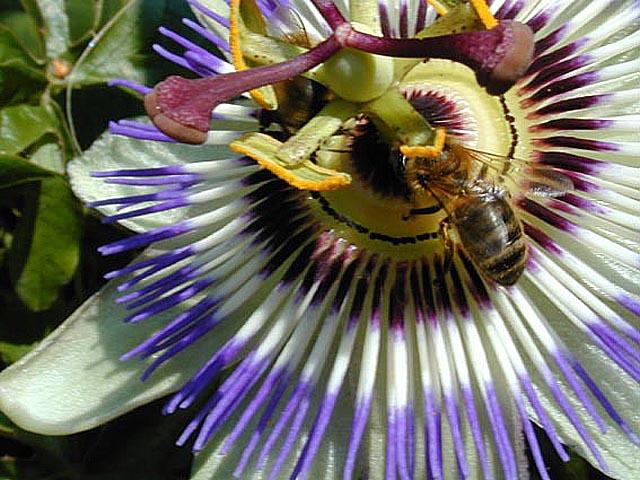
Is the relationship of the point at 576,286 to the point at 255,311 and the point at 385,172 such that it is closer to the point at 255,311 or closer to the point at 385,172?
the point at 385,172

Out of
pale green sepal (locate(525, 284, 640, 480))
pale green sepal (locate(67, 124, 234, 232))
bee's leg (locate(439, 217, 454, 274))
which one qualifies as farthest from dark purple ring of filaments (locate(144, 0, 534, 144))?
pale green sepal (locate(525, 284, 640, 480))

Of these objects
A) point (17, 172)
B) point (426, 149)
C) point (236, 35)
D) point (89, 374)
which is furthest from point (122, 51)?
point (426, 149)

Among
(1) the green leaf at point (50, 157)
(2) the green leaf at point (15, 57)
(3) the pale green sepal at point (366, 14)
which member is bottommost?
(3) the pale green sepal at point (366, 14)

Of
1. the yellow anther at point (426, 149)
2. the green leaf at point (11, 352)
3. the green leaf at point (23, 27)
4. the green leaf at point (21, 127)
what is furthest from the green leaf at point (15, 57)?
the yellow anther at point (426, 149)

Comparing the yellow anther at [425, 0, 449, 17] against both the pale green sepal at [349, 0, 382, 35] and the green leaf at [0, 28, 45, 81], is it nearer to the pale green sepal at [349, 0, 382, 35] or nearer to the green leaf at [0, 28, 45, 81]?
the pale green sepal at [349, 0, 382, 35]

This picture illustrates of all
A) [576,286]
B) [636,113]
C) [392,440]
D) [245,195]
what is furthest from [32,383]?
[636,113]

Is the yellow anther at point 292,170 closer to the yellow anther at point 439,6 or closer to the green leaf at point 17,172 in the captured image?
the yellow anther at point 439,6

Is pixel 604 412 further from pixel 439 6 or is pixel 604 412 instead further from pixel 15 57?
pixel 15 57
